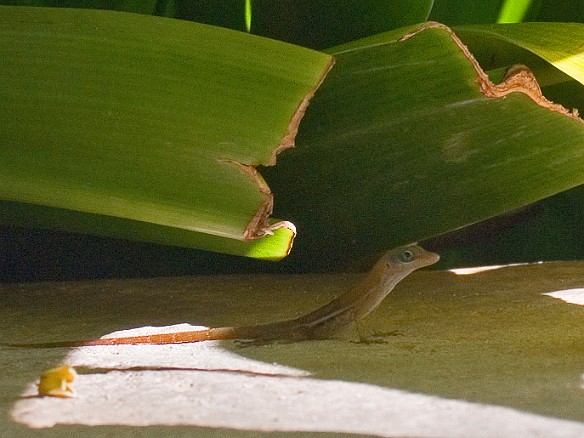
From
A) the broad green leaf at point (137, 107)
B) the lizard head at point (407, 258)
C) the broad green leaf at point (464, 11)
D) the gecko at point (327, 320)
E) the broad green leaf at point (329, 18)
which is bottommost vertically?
the gecko at point (327, 320)

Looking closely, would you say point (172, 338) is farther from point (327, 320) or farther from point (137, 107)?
point (137, 107)

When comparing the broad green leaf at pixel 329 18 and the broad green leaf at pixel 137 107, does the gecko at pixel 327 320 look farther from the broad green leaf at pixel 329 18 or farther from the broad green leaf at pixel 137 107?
the broad green leaf at pixel 329 18

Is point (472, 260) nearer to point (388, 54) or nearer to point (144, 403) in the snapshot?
point (388, 54)

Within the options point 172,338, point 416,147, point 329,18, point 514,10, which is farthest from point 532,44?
point 172,338

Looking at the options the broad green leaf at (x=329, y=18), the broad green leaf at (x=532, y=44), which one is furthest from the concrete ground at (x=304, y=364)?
the broad green leaf at (x=329, y=18)

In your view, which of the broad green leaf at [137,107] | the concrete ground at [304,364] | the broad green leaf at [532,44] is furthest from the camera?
the broad green leaf at [532,44]

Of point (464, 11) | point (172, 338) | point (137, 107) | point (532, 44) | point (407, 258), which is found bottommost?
point (172, 338)

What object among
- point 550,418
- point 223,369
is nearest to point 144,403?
point 223,369
